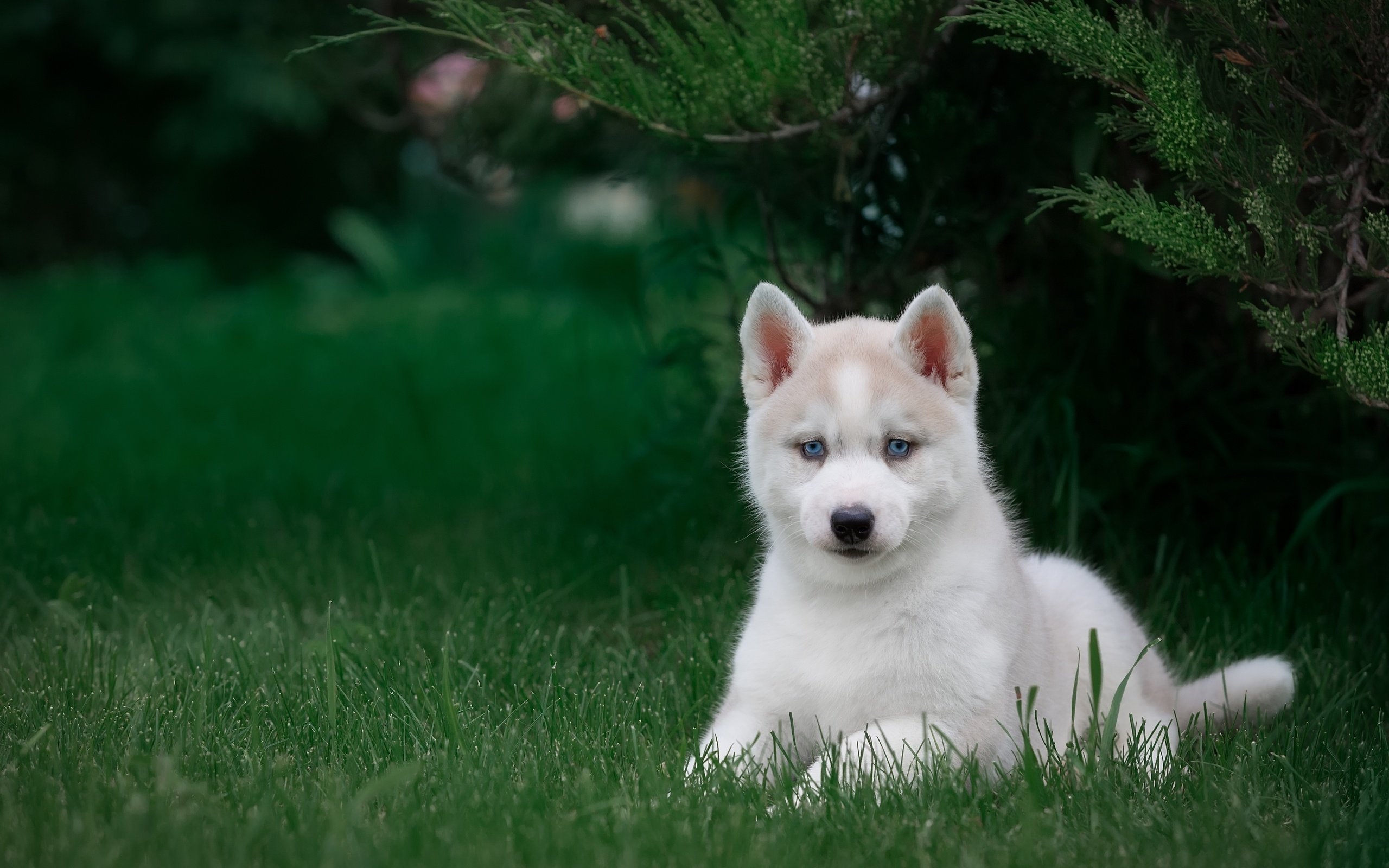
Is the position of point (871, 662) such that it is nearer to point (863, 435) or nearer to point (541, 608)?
point (863, 435)

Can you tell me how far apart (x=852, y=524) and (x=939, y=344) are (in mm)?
497

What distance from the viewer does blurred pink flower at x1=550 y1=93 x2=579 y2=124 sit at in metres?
4.13

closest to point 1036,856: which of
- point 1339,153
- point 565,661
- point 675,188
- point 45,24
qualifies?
point 565,661

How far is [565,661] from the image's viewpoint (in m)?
3.52

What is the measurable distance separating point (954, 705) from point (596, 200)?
36.6 feet

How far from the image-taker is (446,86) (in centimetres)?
517

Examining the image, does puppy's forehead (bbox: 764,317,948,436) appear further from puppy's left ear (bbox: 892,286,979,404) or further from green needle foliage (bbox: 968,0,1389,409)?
green needle foliage (bbox: 968,0,1389,409)

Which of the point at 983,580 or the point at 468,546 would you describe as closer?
the point at 983,580

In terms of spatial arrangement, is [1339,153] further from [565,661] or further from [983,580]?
[565,661]

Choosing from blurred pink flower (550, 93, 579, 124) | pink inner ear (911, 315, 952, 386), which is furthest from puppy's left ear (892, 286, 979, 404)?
blurred pink flower (550, 93, 579, 124)

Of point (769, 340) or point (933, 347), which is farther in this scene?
point (769, 340)

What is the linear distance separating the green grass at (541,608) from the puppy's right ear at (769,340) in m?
0.81

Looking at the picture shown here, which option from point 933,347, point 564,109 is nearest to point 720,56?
point 933,347

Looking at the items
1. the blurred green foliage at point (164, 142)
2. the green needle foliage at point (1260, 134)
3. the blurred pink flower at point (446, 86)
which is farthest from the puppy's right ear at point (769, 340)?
the blurred green foliage at point (164, 142)
